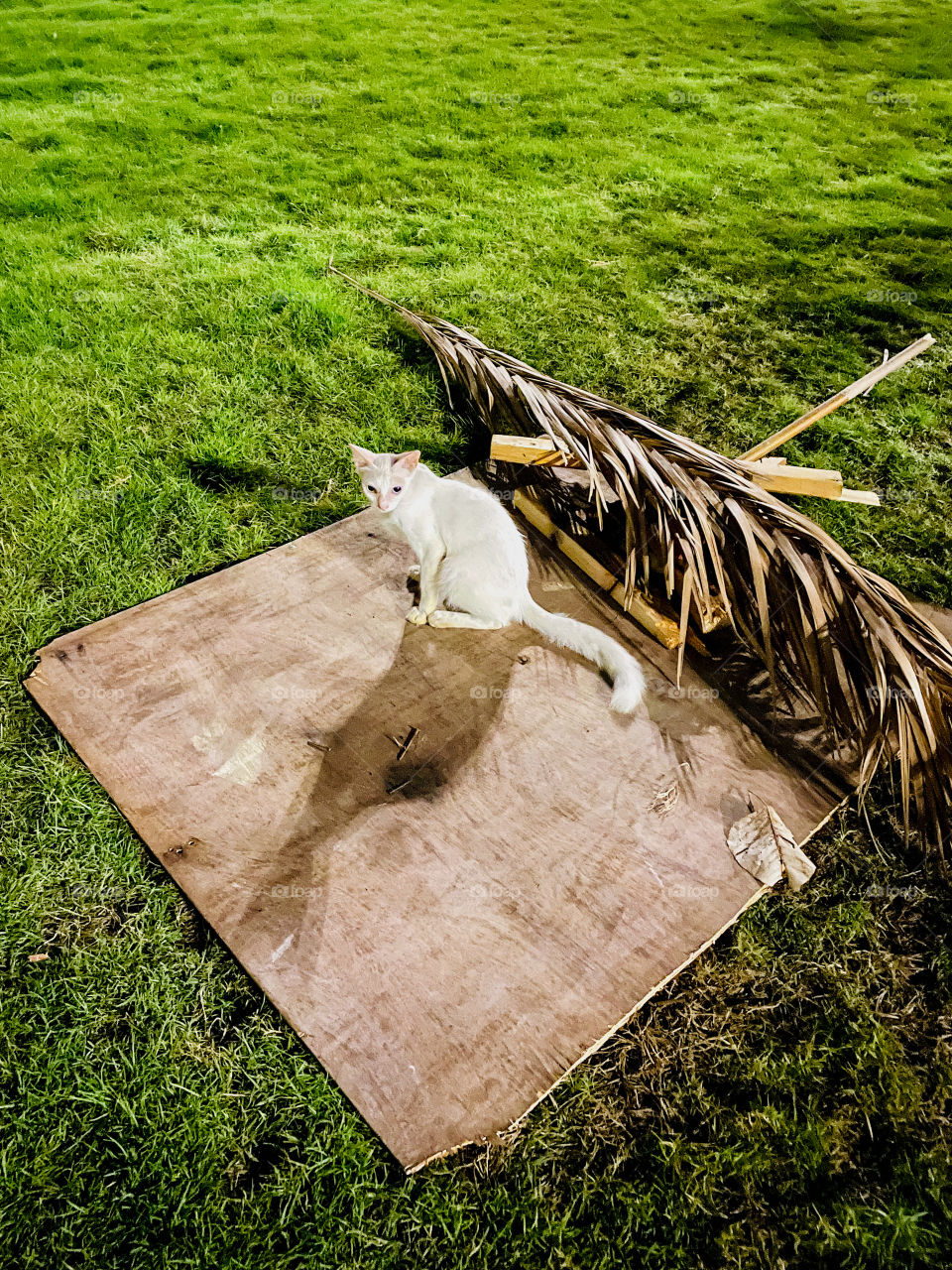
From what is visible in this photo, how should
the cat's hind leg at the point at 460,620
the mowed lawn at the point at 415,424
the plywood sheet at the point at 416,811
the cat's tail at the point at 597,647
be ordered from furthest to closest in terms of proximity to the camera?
the cat's hind leg at the point at 460,620
the cat's tail at the point at 597,647
the plywood sheet at the point at 416,811
the mowed lawn at the point at 415,424

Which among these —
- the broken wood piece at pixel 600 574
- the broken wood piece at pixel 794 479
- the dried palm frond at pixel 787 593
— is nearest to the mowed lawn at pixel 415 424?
the dried palm frond at pixel 787 593

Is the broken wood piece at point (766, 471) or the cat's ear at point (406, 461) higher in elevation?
the cat's ear at point (406, 461)

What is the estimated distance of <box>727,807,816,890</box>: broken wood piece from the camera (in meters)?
2.70

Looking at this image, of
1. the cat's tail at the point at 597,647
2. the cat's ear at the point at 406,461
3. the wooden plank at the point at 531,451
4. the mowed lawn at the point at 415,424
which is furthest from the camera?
the wooden plank at the point at 531,451

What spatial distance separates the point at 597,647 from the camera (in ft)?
10.7

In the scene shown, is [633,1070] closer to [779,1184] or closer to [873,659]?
[779,1184]

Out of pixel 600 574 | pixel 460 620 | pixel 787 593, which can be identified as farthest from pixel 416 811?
pixel 787 593

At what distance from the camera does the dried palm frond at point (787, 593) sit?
2.80 meters

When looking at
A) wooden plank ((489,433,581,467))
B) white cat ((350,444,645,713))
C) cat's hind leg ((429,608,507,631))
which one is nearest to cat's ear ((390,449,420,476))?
white cat ((350,444,645,713))

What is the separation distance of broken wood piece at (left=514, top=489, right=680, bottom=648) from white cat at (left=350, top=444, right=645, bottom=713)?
24cm

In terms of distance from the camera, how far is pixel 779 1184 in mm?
2217

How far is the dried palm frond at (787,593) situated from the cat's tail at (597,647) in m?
0.33

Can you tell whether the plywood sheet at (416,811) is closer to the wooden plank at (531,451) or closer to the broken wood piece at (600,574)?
the broken wood piece at (600,574)

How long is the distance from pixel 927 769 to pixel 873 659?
0.46 metres
